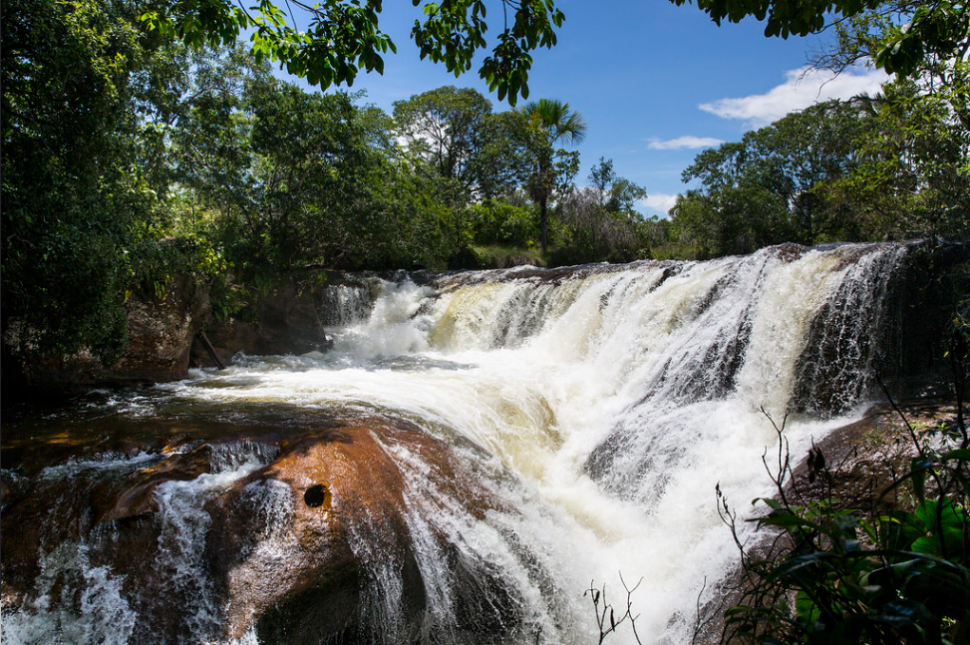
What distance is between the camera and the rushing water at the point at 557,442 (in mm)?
3643

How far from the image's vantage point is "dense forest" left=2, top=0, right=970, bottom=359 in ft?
15.6

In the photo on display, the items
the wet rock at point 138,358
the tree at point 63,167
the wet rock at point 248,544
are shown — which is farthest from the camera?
the wet rock at point 138,358

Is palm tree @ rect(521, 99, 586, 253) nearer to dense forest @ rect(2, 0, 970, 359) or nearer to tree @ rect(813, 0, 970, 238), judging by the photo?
dense forest @ rect(2, 0, 970, 359)

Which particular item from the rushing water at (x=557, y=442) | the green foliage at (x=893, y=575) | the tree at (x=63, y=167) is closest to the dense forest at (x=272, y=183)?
the tree at (x=63, y=167)

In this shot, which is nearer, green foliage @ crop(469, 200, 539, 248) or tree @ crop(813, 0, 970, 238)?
tree @ crop(813, 0, 970, 238)

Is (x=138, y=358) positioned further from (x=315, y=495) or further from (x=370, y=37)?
(x=370, y=37)

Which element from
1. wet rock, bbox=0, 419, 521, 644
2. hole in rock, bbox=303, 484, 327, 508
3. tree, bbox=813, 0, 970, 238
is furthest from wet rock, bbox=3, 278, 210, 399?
tree, bbox=813, 0, 970, 238

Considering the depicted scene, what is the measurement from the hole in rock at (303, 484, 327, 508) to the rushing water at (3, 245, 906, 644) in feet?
0.39

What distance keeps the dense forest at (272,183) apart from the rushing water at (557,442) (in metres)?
1.37

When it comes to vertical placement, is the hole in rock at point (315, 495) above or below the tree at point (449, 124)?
below

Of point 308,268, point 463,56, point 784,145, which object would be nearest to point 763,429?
point 463,56

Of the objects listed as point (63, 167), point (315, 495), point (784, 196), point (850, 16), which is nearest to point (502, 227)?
point (784, 196)

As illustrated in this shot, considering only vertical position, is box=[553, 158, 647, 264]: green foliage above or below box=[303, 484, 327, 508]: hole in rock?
above

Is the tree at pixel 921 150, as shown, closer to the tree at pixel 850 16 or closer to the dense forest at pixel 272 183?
the dense forest at pixel 272 183
